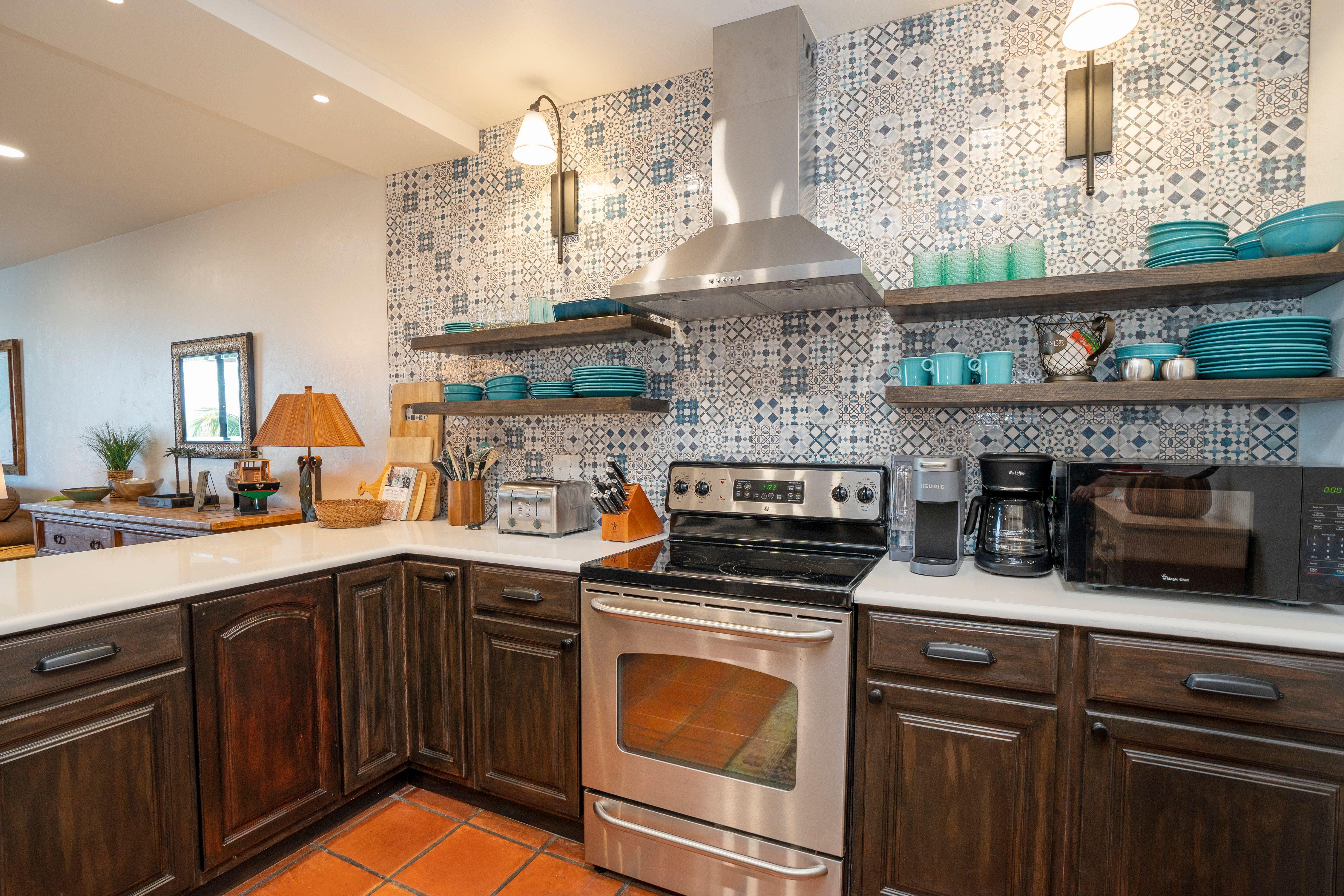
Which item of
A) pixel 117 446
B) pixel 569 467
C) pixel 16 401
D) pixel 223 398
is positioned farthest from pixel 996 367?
pixel 16 401

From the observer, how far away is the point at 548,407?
2.52m

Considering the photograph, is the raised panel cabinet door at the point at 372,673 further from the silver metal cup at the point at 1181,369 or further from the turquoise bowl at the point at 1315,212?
the turquoise bowl at the point at 1315,212

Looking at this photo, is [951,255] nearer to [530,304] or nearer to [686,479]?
[686,479]

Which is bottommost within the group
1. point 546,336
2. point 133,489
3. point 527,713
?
point 527,713

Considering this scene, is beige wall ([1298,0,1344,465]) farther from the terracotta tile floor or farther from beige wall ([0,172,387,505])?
beige wall ([0,172,387,505])

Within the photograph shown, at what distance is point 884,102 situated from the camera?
2199 millimetres

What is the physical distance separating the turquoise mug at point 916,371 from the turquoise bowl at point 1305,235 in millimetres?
818

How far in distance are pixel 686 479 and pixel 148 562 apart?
1.69 meters

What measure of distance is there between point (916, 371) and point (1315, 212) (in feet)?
3.08

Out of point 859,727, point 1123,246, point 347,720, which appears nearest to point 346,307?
point 347,720

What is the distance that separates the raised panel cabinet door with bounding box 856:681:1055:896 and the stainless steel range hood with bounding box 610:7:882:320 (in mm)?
1183

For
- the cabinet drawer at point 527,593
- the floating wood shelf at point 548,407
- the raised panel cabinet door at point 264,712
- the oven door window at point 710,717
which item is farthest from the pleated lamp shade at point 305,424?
the oven door window at point 710,717

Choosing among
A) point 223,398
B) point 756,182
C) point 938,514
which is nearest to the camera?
point 938,514

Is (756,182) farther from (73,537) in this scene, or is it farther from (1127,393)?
(73,537)
